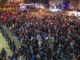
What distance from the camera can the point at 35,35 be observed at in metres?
14.4

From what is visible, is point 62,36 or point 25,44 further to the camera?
point 62,36

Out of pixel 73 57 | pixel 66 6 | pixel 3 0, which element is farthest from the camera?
pixel 66 6

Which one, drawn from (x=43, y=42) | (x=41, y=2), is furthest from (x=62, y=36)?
(x=41, y=2)

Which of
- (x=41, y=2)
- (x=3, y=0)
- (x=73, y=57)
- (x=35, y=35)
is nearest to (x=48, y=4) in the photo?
(x=41, y=2)

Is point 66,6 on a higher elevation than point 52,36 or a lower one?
lower

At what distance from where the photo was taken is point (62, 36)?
13422 millimetres

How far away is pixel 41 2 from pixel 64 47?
138 feet

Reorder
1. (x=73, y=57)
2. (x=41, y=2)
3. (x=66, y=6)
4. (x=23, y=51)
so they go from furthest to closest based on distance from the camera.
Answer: (x=41, y=2) < (x=66, y=6) < (x=23, y=51) < (x=73, y=57)

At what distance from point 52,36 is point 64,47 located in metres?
1.90

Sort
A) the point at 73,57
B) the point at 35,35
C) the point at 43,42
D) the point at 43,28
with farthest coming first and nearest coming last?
the point at 43,28, the point at 35,35, the point at 43,42, the point at 73,57

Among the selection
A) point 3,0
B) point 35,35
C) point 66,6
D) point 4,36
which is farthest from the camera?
point 66,6

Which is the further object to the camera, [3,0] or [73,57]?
[3,0]

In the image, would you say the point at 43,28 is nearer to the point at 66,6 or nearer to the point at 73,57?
the point at 73,57

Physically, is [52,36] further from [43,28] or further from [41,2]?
[41,2]
